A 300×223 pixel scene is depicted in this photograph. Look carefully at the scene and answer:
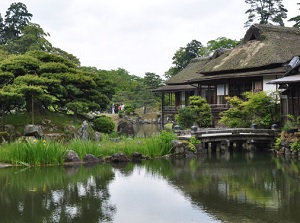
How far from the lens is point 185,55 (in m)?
53.9

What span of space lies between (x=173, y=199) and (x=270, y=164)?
24.8 ft

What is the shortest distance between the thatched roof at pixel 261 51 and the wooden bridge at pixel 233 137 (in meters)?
5.22

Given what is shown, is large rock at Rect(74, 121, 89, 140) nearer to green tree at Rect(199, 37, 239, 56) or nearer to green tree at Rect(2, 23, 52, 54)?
green tree at Rect(2, 23, 52, 54)

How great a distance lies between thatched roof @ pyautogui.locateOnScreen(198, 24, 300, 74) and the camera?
25333 millimetres

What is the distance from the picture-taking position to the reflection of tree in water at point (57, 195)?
30.5 feet

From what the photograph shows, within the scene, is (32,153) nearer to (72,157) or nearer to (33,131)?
(72,157)

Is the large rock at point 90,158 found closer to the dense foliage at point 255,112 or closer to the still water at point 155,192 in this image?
the still water at point 155,192

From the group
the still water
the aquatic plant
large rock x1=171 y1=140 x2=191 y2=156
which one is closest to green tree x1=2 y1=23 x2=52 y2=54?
large rock x1=171 y1=140 x2=191 y2=156

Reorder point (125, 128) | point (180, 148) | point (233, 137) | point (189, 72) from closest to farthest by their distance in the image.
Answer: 1. point (180, 148)
2. point (233, 137)
3. point (125, 128)
4. point (189, 72)

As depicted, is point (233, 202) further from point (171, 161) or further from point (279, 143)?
point (279, 143)

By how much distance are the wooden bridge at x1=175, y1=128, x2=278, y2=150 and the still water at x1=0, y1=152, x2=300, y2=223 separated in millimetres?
2961

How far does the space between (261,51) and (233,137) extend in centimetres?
815

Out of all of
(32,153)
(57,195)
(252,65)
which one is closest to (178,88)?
(252,65)

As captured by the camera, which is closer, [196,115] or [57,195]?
[57,195]
